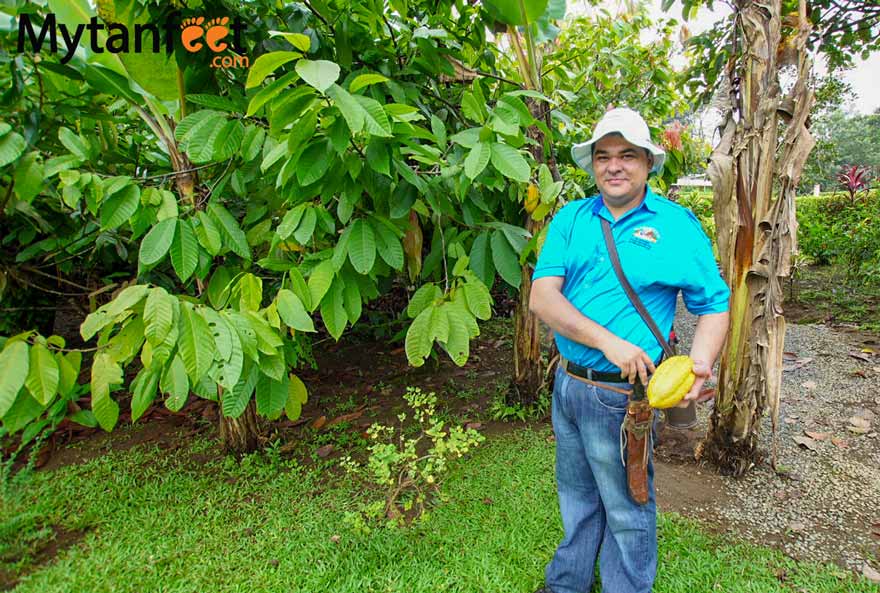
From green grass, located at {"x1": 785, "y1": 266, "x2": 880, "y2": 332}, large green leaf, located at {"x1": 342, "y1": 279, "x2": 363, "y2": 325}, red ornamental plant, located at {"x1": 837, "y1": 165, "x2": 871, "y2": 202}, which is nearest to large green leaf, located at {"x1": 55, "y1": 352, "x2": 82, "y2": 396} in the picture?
large green leaf, located at {"x1": 342, "y1": 279, "x2": 363, "y2": 325}

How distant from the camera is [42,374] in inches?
54.1

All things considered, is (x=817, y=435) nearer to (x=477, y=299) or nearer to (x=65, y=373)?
(x=477, y=299)

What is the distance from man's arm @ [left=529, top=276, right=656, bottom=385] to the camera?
1.34m

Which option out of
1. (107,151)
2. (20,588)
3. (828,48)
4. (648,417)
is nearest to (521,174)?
(648,417)

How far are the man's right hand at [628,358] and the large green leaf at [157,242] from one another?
1420 millimetres

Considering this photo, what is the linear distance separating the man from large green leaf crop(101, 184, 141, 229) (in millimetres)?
1333

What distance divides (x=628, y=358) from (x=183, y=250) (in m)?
1.47

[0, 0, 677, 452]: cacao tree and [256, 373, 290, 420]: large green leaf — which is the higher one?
[0, 0, 677, 452]: cacao tree

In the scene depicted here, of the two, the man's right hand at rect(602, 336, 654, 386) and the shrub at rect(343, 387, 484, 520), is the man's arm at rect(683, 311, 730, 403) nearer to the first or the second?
the man's right hand at rect(602, 336, 654, 386)

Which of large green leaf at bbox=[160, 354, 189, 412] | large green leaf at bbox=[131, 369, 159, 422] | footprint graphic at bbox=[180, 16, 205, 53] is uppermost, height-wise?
footprint graphic at bbox=[180, 16, 205, 53]

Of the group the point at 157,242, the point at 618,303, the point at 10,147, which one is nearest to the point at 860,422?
the point at 618,303

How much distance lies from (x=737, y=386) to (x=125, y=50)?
281cm

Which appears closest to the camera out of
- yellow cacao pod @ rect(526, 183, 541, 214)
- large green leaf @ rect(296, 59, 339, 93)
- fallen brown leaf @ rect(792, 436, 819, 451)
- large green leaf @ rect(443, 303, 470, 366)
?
large green leaf @ rect(296, 59, 339, 93)
